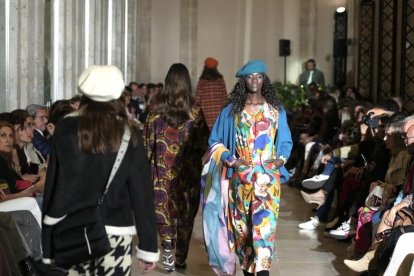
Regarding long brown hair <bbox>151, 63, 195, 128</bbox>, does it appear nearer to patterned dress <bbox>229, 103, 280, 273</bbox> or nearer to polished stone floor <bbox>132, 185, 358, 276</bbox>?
patterned dress <bbox>229, 103, 280, 273</bbox>

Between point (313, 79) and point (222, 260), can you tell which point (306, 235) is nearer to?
point (222, 260)

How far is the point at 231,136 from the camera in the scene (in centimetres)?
610

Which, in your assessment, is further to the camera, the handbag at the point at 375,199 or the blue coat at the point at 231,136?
the handbag at the point at 375,199

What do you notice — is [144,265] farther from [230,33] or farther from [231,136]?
[230,33]

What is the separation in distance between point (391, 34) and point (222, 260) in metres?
11.1

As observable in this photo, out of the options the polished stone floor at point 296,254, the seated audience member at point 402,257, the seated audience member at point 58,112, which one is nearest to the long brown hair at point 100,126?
the seated audience member at point 402,257

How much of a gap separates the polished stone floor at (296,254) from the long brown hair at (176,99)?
127 cm

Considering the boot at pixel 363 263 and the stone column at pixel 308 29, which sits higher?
the stone column at pixel 308 29

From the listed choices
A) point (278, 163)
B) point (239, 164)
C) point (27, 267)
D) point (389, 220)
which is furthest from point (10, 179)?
point (389, 220)

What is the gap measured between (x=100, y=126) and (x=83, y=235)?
19.8 inches

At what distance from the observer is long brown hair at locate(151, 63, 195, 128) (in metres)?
7.02

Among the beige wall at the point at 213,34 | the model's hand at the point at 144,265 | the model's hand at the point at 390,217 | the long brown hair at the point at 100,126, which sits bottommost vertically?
the model's hand at the point at 390,217

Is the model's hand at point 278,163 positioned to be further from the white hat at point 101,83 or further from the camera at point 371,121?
the camera at point 371,121

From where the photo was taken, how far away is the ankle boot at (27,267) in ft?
18.6
